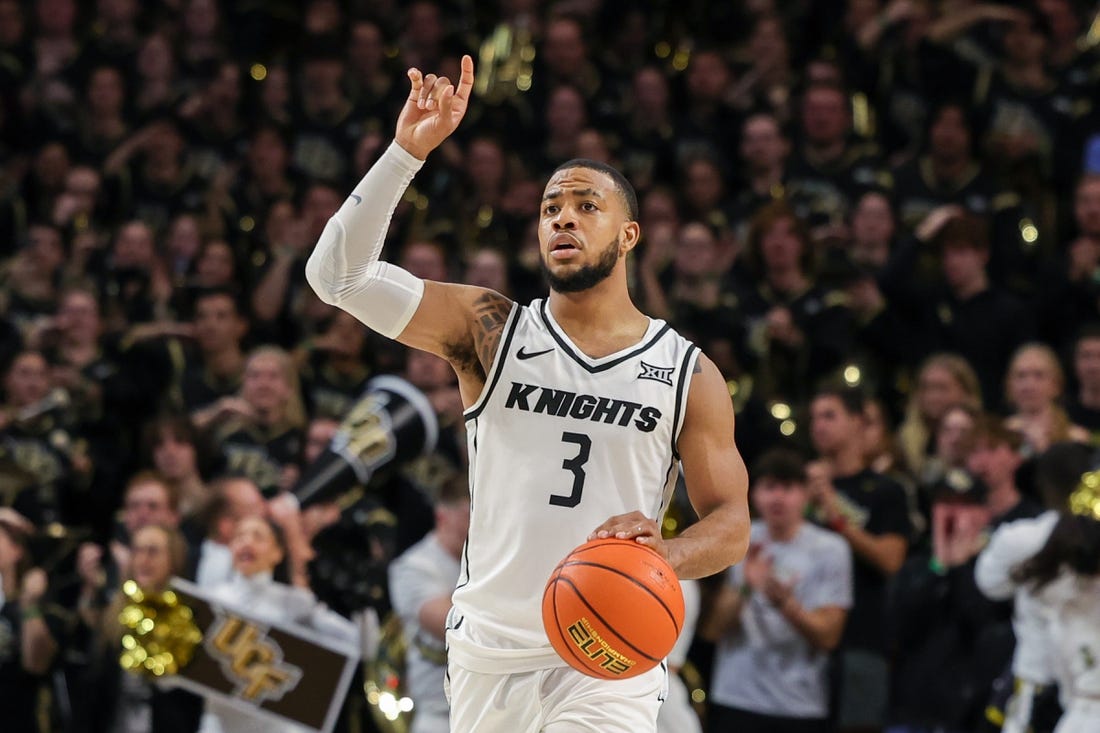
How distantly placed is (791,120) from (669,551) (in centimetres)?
713

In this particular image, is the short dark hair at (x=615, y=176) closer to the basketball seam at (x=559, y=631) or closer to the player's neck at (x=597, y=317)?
the player's neck at (x=597, y=317)

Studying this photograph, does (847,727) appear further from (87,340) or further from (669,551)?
(87,340)

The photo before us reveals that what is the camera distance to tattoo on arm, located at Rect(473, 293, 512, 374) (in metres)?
4.71

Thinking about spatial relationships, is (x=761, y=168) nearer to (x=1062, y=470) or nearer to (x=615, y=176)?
(x=1062, y=470)

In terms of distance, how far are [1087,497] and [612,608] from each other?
3.31m

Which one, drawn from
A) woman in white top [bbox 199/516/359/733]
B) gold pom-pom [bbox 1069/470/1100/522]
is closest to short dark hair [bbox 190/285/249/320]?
woman in white top [bbox 199/516/359/733]

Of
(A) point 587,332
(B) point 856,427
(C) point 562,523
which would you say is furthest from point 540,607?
(B) point 856,427

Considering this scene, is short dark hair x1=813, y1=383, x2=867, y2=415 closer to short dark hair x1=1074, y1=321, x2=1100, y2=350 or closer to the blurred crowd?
the blurred crowd

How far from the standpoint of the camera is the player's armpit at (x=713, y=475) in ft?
14.7

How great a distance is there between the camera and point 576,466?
4559 millimetres

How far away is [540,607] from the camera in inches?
177

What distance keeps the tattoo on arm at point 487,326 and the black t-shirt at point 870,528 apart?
3720mm

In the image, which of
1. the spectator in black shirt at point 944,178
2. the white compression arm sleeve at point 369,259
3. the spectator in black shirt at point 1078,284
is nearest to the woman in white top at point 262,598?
the white compression arm sleeve at point 369,259

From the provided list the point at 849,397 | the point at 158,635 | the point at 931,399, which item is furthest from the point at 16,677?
the point at 931,399
